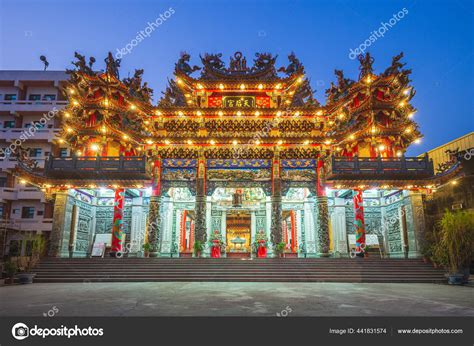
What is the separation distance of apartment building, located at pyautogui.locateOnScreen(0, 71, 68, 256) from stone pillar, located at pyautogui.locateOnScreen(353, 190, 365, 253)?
2289 centimetres

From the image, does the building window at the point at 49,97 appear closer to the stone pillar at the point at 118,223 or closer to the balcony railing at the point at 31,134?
the balcony railing at the point at 31,134

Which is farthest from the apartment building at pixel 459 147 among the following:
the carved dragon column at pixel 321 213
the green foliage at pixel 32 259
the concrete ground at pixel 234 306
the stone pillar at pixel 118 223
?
the green foliage at pixel 32 259

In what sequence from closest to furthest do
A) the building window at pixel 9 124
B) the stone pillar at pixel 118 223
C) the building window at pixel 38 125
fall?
the stone pillar at pixel 118 223 < the building window at pixel 38 125 < the building window at pixel 9 124

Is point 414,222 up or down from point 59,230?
up

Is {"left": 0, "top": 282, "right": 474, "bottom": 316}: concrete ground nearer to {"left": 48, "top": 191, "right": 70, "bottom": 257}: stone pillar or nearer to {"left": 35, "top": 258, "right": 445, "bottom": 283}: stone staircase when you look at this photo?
{"left": 35, "top": 258, "right": 445, "bottom": 283}: stone staircase

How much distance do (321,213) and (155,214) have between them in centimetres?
898

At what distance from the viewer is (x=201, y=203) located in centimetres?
1578

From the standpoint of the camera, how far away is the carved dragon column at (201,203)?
50.2 feet

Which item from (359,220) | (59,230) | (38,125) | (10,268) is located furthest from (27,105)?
(359,220)

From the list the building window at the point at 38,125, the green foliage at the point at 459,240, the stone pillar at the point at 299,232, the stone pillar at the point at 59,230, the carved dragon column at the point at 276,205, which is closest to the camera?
the green foliage at the point at 459,240

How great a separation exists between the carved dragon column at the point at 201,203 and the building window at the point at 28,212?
16692 mm

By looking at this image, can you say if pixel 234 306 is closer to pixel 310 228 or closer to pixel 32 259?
pixel 32 259

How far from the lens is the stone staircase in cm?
1102
